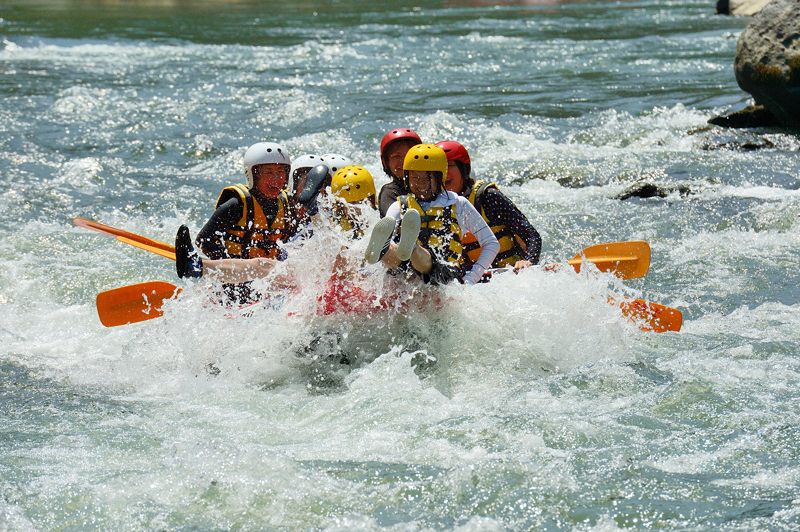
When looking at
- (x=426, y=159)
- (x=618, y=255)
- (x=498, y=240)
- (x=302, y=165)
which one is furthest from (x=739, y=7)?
(x=426, y=159)

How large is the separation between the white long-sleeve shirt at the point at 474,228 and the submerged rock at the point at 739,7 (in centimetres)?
2197

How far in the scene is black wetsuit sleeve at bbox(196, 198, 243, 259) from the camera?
6.97m

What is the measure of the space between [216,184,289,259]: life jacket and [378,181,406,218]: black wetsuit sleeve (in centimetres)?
70

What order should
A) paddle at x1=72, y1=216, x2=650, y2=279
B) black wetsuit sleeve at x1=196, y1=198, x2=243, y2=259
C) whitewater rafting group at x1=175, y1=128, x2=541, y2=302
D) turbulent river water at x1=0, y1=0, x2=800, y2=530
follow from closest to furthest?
turbulent river water at x1=0, y1=0, x2=800, y2=530 → whitewater rafting group at x1=175, y1=128, x2=541, y2=302 → black wetsuit sleeve at x1=196, y1=198, x2=243, y2=259 → paddle at x1=72, y1=216, x2=650, y2=279

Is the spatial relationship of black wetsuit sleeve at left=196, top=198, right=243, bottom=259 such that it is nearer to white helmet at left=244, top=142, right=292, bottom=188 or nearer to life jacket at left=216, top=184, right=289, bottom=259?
life jacket at left=216, top=184, right=289, bottom=259

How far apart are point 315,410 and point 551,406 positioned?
1.29 metres

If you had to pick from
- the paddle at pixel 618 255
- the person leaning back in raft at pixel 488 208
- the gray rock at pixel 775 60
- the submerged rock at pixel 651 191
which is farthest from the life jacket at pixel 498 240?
the gray rock at pixel 775 60

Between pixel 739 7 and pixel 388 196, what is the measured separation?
22.4m

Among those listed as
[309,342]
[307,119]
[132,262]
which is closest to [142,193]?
[132,262]

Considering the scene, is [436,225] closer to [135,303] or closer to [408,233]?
[408,233]

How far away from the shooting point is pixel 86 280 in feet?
29.8

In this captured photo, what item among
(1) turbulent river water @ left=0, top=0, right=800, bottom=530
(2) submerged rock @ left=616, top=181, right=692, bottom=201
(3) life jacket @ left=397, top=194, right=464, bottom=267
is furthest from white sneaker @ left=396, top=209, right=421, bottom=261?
(2) submerged rock @ left=616, top=181, right=692, bottom=201

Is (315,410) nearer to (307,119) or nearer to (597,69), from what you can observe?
(307,119)

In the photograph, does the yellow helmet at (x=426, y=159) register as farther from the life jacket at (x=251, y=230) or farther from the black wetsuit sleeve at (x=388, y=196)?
the life jacket at (x=251, y=230)
